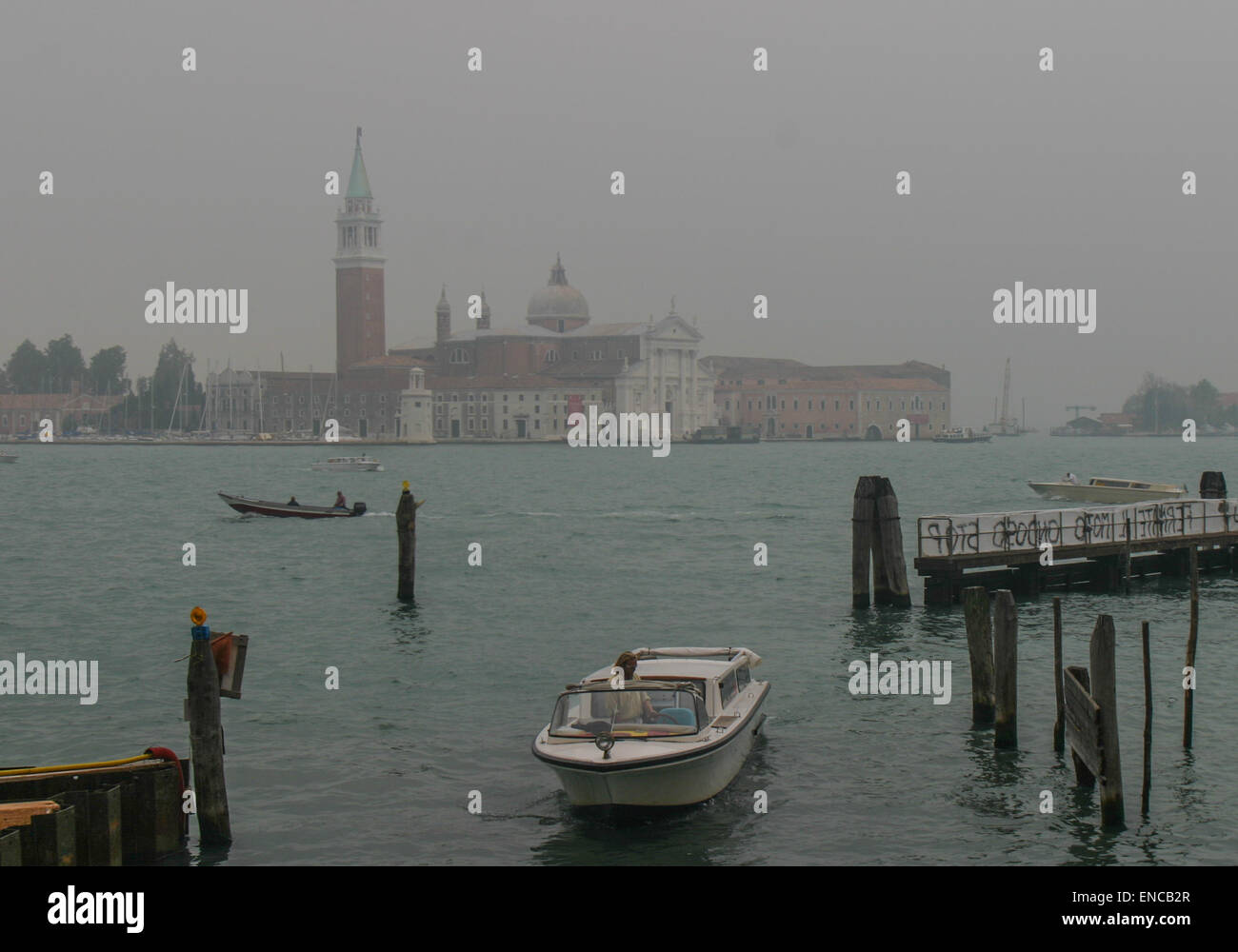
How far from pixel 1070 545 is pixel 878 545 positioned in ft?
13.5

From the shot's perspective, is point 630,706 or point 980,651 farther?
point 980,651

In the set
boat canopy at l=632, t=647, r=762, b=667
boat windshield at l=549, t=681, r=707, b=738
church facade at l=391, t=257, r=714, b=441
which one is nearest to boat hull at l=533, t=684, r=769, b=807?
boat windshield at l=549, t=681, r=707, b=738

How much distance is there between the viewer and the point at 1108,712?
12852mm

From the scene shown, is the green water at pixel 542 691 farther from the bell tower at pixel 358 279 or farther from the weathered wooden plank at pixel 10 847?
the bell tower at pixel 358 279

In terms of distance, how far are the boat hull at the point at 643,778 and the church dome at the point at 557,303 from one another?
16819 cm

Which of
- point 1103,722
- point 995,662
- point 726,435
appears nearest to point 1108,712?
point 1103,722

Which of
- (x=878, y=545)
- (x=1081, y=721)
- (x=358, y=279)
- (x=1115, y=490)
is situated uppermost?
(x=358, y=279)

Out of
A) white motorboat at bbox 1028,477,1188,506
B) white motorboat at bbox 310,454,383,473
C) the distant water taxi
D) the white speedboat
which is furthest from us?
the distant water taxi

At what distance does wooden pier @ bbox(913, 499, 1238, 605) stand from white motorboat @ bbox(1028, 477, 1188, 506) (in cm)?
1553

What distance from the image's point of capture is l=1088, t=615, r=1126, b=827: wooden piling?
503 inches

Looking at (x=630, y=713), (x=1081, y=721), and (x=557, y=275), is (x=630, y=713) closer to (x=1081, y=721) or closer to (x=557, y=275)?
(x=1081, y=721)

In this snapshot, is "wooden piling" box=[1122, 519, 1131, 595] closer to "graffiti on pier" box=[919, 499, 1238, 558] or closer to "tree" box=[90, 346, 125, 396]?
"graffiti on pier" box=[919, 499, 1238, 558]

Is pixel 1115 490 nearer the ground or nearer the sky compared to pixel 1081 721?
nearer the sky
